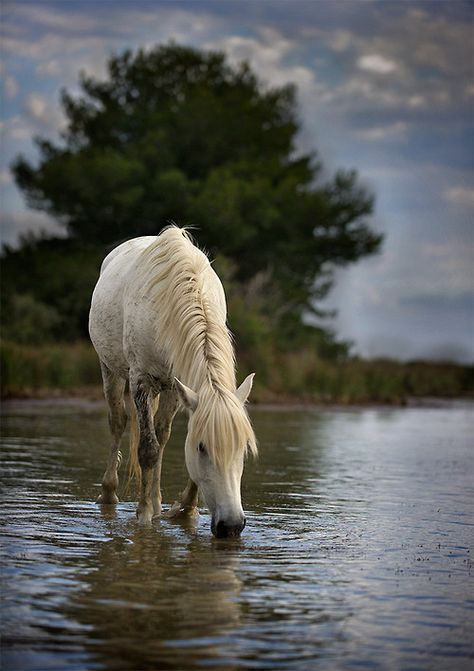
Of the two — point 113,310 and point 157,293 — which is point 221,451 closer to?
point 157,293

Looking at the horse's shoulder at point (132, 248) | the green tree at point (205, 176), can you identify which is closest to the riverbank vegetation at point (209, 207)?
the green tree at point (205, 176)

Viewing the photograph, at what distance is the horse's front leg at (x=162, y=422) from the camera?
22.1 ft

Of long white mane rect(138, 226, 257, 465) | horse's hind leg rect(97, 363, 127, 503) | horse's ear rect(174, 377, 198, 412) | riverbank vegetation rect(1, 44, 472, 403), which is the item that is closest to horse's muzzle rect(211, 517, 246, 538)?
long white mane rect(138, 226, 257, 465)

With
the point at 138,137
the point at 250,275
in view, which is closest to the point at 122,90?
the point at 138,137

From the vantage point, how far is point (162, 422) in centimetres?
695

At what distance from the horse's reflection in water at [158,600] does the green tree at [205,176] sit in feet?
78.4

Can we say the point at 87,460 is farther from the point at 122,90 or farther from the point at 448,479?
the point at 122,90

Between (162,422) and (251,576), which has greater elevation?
(162,422)

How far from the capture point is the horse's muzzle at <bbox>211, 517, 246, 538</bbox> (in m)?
5.32

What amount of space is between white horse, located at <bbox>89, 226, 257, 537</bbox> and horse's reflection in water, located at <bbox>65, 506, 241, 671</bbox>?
37cm

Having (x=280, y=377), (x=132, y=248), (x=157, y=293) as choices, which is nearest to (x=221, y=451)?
(x=157, y=293)

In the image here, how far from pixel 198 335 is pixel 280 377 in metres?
16.1

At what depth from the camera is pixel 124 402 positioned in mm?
7840

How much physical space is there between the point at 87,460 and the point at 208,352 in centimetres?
432
